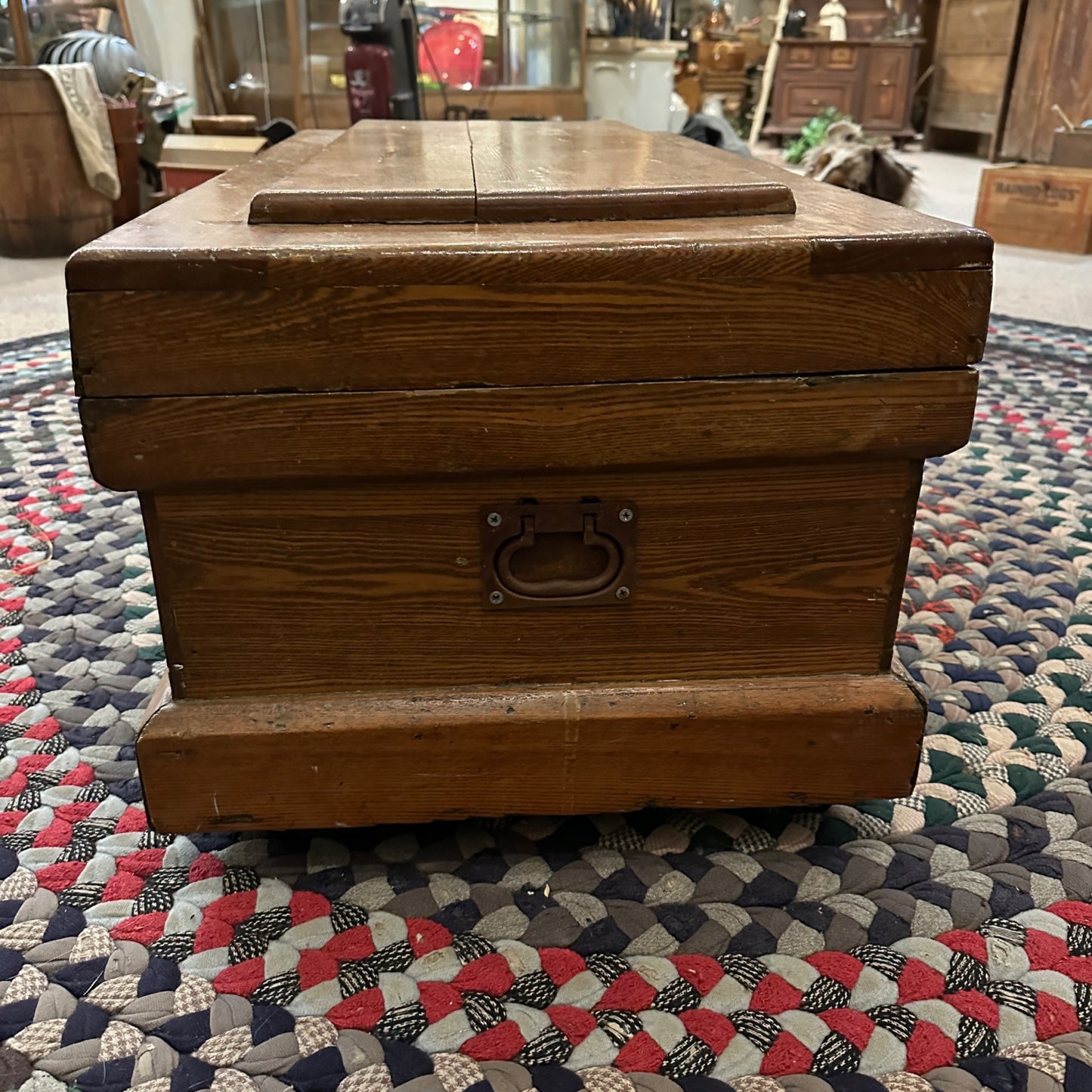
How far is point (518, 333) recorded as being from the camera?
1.85 ft

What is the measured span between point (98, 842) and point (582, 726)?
0.35 meters

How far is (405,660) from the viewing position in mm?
653

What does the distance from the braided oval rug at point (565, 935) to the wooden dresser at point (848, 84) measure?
5177 millimetres

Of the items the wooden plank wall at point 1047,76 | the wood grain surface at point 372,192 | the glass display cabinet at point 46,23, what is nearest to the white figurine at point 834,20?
the wooden plank wall at point 1047,76

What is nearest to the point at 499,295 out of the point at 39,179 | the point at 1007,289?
the point at 1007,289

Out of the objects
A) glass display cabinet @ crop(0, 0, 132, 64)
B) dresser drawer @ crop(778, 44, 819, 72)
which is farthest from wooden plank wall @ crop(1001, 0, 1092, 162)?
glass display cabinet @ crop(0, 0, 132, 64)

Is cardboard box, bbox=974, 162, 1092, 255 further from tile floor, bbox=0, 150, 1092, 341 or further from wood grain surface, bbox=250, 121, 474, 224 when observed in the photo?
wood grain surface, bbox=250, 121, 474, 224

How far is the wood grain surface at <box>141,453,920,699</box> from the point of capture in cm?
61

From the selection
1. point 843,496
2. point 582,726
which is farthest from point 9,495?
point 843,496

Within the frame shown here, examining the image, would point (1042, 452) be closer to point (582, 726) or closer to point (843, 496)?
point (843, 496)

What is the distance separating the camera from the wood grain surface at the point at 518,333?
0.55 meters

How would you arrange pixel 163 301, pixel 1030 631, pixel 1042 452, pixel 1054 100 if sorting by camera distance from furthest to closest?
pixel 1054 100 < pixel 1042 452 < pixel 1030 631 < pixel 163 301

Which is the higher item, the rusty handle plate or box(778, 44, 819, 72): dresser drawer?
box(778, 44, 819, 72): dresser drawer

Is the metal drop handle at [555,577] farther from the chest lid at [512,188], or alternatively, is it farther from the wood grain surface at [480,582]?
the chest lid at [512,188]
